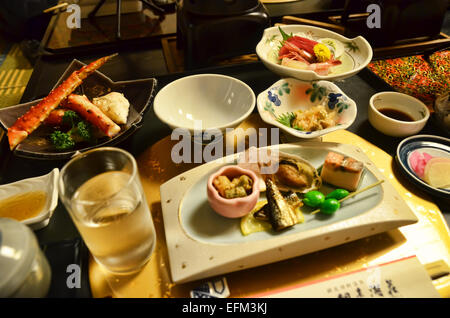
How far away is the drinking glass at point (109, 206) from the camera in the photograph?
767mm

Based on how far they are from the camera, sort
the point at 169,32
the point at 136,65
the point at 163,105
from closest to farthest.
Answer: the point at 163,105
the point at 136,65
the point at 169,32

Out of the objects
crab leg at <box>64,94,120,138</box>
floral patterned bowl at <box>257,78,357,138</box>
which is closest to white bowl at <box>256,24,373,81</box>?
floral patterned bowl at <box>257,78,357,138</box>

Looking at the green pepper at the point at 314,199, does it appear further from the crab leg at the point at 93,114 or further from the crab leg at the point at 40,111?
the crab leg at the point at 40,111

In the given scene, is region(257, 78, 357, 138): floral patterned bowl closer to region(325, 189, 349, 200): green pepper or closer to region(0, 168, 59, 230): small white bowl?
region(325, 189, 349, 200): green pepper

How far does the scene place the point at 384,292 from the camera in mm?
792

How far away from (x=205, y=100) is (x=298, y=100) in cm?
45

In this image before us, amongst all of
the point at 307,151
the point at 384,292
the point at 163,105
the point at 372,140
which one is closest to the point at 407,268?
the point at 384,292

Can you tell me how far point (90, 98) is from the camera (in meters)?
1.49

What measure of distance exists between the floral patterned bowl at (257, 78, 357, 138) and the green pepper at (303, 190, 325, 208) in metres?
0.29

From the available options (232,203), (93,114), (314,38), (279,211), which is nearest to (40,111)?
(93,114)

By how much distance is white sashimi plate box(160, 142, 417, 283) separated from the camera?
2.79 feet

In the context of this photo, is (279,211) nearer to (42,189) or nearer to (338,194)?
(338,194)

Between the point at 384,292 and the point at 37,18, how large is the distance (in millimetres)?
3485

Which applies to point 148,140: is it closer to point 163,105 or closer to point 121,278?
point 163,105
